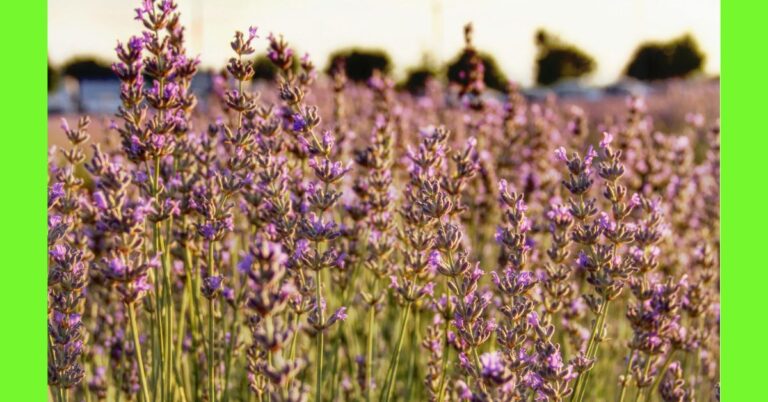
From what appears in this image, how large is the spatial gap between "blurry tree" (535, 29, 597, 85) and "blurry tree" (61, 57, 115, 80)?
225 centimetres

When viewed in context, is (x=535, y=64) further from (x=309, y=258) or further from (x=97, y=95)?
(x=309, y=258)

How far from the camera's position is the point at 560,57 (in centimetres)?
792

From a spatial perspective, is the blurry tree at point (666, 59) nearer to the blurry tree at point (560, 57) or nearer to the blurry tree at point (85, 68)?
the blurry tree at point (560, 57)

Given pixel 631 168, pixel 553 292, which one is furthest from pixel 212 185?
pixel 631 168

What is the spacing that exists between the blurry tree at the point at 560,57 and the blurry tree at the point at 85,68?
88.7 inches

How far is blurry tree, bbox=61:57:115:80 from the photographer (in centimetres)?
415

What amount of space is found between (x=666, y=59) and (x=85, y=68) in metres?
5.99

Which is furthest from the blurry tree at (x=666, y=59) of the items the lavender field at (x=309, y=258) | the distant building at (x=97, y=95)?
the distant building at (x=97, y=95)

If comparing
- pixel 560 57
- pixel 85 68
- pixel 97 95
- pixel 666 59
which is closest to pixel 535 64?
pixel 85 68

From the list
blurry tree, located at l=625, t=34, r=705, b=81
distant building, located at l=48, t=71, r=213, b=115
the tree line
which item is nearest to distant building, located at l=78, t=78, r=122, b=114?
distant building, located at l=48, t=71, r=213, b=115

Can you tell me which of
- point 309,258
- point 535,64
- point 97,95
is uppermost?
point 535,64

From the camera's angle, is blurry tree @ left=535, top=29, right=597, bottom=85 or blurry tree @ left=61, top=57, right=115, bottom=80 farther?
blurry tree @ left=535, top=29, right=597, bottom=85

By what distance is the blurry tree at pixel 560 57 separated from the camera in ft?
14.5

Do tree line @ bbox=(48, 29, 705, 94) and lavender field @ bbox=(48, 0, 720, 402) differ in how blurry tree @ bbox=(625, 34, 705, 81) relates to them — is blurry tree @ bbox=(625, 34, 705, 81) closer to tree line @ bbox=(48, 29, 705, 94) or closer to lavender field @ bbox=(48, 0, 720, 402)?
tree line @ bbox=(48, 29, 705, 94)
